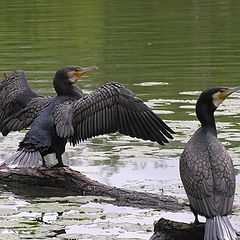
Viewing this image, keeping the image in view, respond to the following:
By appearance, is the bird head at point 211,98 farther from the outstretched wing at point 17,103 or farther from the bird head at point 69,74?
the outstretched wing at point 17,103

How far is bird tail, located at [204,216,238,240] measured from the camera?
262 inches

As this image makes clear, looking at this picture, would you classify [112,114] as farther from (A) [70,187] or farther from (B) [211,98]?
(B) [211,98]

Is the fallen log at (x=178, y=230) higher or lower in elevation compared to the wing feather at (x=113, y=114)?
lower

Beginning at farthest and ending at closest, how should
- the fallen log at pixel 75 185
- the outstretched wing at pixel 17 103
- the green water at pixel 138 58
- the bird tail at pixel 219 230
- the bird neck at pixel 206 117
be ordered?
the green water at pixel 138 58
the outstretched wing at pixel 17 103
the fallen log at pixel 75 185
the bird neck at pixel 206 117
the bird tail at pixel 219 230

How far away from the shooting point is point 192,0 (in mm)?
33438

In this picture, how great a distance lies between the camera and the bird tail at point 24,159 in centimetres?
903

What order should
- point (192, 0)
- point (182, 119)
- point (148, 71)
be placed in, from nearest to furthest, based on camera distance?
point (182, 119) < point (148, 71) < point (192, 0)

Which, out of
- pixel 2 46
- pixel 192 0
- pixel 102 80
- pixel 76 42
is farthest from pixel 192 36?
pixel 192 0

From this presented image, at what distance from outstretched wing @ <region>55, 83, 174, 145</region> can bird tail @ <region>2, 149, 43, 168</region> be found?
14.9 inches

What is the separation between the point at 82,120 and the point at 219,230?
116 inches

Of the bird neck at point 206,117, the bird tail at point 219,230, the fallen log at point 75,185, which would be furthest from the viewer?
the fallen log at point 75,185

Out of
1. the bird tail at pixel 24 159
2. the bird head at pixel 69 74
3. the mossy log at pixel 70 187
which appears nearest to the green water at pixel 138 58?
the mossy log at pixel 70 187

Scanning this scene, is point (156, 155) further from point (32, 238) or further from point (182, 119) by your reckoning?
point (32, 238)

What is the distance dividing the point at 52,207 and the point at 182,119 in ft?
15.0
